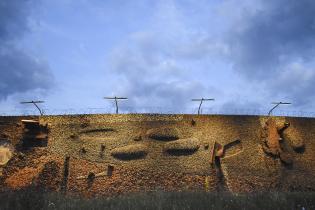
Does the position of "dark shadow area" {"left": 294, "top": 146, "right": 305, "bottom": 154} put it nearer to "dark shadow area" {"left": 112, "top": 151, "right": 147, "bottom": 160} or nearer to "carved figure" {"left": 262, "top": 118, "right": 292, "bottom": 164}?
"carved figure" {"left": 262, "top": 118, "right": 292, "bottom": 164}

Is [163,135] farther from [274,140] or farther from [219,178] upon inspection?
[274,140]

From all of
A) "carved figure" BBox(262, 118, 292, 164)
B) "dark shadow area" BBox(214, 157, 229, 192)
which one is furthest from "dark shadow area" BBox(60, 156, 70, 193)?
"carved figure" BBox(262, 118, 292, 164)

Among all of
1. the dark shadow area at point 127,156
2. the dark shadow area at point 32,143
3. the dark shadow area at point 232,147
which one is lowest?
the dark shadow area at point 127,156

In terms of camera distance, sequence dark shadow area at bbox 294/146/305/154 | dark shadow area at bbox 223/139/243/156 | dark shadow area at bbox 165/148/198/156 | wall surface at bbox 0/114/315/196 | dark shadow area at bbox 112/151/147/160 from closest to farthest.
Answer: wall surface at bbox 0/114/315/196
dark shadow area at bbox 112/151/147/160
dark shadow area at bbox 165/148/198/156
dark shadow area at bbox 223/139/243/156
dark shadow area at bbox 294/146/305/154

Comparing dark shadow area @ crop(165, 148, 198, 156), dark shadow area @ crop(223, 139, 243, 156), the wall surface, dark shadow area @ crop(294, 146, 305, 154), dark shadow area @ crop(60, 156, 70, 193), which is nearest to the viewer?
dark shadow area @ crop(60, 156, 70, 193)

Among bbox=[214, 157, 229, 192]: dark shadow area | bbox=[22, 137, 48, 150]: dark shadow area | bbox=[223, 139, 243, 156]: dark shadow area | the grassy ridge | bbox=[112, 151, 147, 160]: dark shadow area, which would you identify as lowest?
the grassy ridge

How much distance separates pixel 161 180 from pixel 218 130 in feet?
12.5

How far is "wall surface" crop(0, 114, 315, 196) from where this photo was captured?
1909cm

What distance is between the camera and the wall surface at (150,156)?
752 inches

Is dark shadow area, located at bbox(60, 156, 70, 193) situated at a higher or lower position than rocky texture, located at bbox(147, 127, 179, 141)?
lower

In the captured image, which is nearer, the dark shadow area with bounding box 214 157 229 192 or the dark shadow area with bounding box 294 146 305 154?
the dark shadow area with bounding box 214 157 229 192

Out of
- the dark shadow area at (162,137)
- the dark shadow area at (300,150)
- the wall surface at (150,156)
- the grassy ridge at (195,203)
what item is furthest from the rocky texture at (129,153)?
the dark shadow area at (300,150)

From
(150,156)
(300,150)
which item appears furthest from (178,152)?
(300,150)

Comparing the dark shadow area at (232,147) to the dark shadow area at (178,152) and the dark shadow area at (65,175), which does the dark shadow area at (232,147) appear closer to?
the dark shadow area at (178,152)
